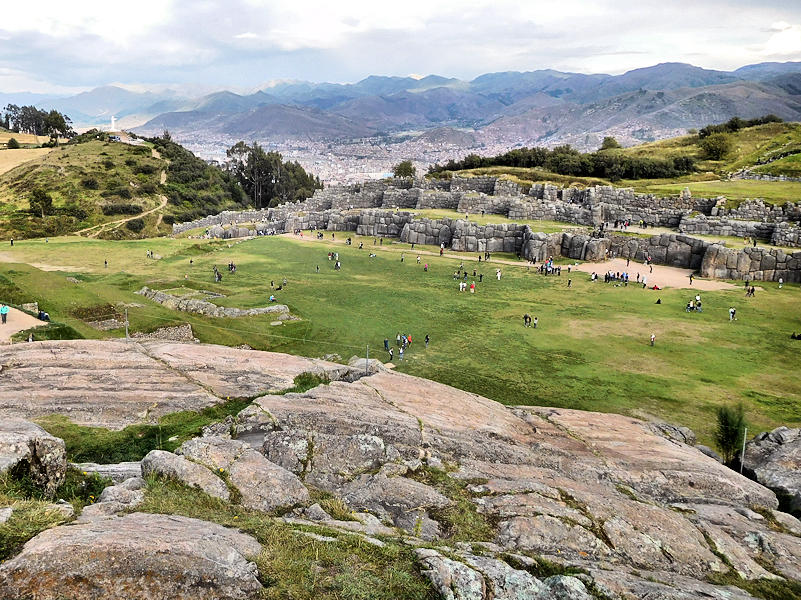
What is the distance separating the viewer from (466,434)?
14.8 meters

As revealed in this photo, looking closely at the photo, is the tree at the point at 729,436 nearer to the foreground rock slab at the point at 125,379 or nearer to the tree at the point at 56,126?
the foreground rock slab at the point at 125,379

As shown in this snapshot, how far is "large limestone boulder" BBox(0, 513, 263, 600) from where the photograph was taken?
20.4 ft

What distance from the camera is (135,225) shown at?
78.9 m

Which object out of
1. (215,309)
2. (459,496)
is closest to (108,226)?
(215,309)

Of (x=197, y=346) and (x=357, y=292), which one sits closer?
(x=197, y=346)

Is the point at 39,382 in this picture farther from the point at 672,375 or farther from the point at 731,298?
the point at 731,298

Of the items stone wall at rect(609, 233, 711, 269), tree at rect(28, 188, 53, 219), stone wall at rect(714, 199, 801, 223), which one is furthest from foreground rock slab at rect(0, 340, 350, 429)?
tree at rect(28, 188, 53, 219)

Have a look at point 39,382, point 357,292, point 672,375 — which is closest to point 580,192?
point 357,292

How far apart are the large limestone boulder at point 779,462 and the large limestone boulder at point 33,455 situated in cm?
1727

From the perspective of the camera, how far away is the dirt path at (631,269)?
46.9m

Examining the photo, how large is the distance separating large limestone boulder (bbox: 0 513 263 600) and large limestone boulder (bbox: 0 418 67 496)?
8.11 ft

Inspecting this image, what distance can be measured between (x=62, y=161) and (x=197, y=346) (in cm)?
9302

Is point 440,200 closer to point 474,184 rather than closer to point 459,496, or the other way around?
point 474,184

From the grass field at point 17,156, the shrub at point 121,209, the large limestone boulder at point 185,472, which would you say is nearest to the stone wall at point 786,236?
the large limestone boulder at point 185,472
